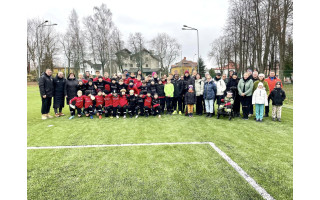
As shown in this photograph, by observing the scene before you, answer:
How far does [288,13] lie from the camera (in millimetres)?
14898

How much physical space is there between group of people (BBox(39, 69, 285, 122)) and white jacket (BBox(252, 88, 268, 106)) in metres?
0.04

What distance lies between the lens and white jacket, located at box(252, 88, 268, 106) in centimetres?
655

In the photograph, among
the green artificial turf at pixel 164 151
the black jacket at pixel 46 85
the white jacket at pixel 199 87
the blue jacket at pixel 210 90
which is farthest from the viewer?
the white jacket at pixel 199 87

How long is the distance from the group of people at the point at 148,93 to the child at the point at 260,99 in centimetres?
7

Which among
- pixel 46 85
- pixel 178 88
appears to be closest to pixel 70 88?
pixel 46 85

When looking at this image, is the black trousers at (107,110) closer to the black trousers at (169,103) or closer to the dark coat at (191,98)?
the black trousers at (169,103)

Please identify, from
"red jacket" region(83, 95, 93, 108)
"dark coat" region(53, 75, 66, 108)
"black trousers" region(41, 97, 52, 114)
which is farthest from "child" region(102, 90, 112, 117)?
"black trousers" region(41, 97, 52, 114)

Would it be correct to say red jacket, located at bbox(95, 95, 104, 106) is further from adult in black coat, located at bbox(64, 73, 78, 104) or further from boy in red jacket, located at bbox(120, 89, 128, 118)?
adult in black coat, located at bbox(64, 73, 78, 104)

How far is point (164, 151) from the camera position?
385 centimetres

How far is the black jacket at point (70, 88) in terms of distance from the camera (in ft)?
25.4

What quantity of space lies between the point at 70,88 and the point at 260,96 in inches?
308

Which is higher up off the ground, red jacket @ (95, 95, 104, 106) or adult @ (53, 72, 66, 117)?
adult @ (53, 72, 66, 117)

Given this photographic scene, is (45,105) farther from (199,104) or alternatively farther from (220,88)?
(220,88)

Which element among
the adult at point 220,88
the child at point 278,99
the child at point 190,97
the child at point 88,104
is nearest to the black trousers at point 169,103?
A: the child at point 190,97
